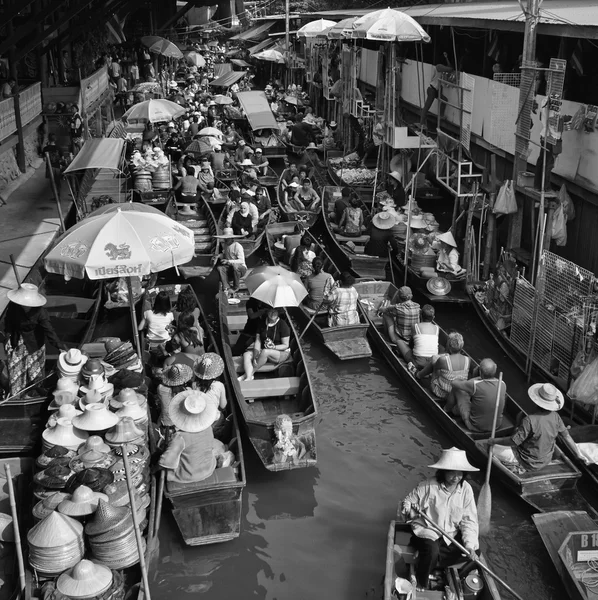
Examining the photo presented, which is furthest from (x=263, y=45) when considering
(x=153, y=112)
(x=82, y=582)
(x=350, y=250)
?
(x=82, y=582)

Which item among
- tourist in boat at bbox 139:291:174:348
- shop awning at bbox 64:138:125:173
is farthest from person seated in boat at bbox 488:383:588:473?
shop awning at bbox 64:138:125:173

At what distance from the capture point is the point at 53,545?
19.9ft

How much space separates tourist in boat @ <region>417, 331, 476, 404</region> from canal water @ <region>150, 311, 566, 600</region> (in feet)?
1.61

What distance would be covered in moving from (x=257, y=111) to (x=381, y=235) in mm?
12562

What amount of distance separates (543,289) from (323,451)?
373 cm

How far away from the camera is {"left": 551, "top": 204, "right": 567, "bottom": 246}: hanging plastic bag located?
1173cm

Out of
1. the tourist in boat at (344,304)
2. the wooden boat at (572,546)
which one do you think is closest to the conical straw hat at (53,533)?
the wooden boat at (572,546)

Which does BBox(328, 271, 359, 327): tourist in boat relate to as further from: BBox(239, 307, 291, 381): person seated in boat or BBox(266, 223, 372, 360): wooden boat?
BBox(239, 307, 291, 381): person seated in boat

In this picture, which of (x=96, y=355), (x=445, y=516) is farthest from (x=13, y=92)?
(x=445, y=516)

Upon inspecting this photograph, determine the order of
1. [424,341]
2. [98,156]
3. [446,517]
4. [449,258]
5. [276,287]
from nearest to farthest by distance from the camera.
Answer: [446,517] < [276,287] < [424,341] < [449,258] < [98,156]

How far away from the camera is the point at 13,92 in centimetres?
1819

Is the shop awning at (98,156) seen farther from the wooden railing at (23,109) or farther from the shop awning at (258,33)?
the shop awning at (258,33)

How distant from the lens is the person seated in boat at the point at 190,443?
756 centimetres

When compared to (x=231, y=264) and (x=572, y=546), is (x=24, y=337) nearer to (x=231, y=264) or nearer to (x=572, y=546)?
(x=231, y=264)
